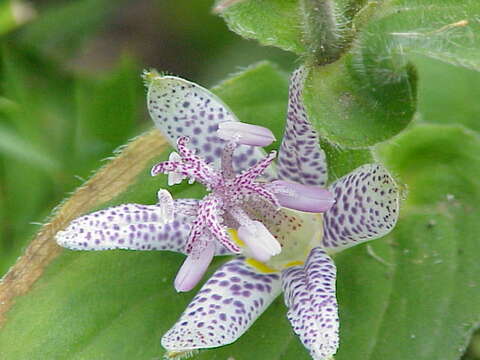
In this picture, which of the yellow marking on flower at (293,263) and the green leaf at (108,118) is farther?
the green leaf at (108,118)

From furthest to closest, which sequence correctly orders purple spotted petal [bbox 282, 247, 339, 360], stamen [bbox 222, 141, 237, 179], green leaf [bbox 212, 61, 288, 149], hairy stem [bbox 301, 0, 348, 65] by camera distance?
green leaf [bbox 212, 61, 288, 149]
stamen [bbox 222, 141, 237, 179]
hairy stem [bbox 301, 0, 348, 65]
purple spotted petal [bbox 282, 247, 339, 360]

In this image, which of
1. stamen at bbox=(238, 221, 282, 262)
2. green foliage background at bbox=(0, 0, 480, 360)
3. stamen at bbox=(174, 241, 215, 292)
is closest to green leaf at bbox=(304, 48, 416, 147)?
green foliage background at bbox=(0, 0, 480, 360)

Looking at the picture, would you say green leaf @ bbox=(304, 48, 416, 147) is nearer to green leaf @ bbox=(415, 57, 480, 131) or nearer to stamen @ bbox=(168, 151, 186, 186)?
stamen @ bbox=(168, 151, 186, 186)

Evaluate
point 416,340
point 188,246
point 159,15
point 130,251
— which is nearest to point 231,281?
point 188,246

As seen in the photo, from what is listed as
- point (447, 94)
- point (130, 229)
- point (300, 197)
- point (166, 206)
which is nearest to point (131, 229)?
point (130, 229)

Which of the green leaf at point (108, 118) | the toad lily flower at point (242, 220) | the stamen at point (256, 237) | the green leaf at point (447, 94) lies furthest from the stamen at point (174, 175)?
the green leaf at point (447, 94)

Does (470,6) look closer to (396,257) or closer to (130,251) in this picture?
(396,257)

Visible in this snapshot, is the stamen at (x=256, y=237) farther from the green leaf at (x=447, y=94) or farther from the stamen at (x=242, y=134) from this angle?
the green leaf at (x=447, y=94)
